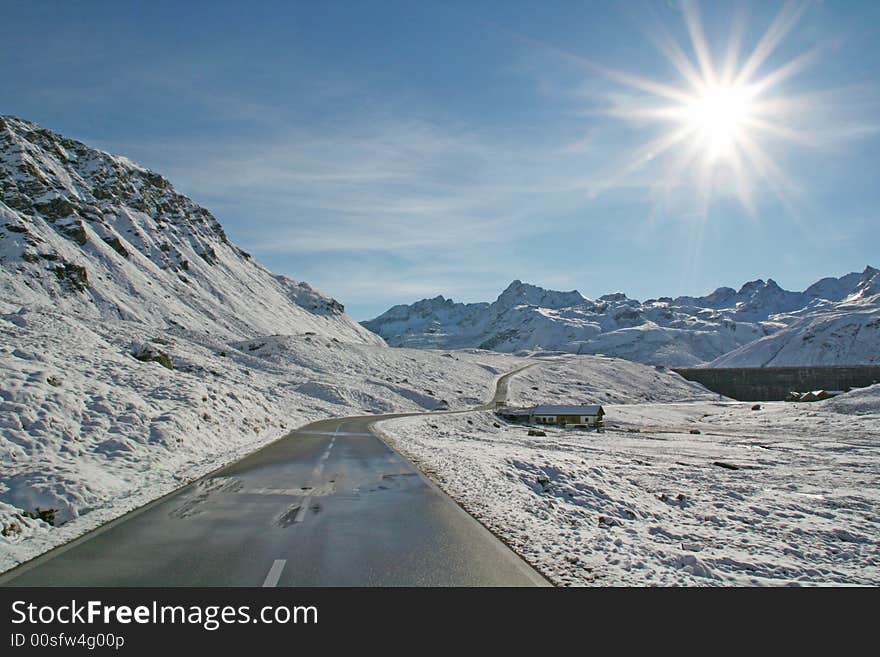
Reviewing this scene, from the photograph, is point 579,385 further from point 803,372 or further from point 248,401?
point 248,401

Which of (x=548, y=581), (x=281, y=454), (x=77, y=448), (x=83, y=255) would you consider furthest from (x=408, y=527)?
(x=83, y=255)

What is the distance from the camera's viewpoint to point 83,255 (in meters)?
117

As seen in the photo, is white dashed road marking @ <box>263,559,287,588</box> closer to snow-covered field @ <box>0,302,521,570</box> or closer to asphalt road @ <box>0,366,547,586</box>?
asphalt road @ <box>0,366,547,586</box>

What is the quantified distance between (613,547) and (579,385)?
335ft

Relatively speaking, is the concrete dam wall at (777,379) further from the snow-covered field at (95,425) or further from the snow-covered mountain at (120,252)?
the snow-covered field at (95,425)

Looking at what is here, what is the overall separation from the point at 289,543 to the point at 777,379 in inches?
5484

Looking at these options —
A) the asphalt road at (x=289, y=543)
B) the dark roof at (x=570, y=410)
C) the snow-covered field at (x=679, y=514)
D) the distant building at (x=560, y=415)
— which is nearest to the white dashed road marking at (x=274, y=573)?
the asphalt road at (x=289, y=543)

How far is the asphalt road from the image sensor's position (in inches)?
304

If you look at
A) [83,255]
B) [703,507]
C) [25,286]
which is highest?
[83,255]

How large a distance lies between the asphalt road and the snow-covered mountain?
272ft

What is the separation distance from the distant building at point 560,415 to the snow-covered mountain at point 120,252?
70021 millimetres

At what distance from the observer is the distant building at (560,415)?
6334 cm

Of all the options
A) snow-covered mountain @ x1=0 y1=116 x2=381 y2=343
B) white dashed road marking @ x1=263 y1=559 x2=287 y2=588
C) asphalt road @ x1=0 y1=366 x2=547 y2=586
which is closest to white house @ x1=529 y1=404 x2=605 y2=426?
asphalt road @ x1=0 y1=366 x2=547 y2=586
